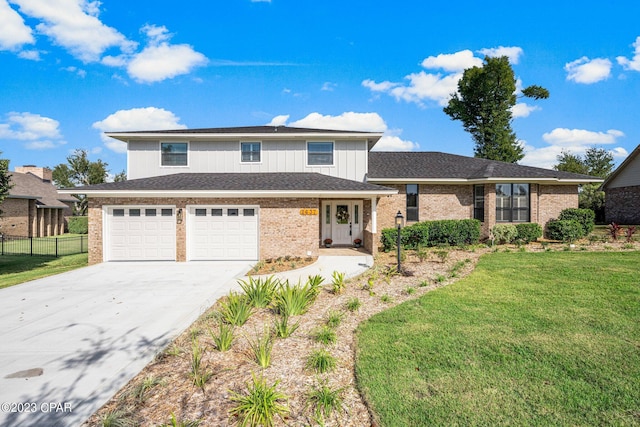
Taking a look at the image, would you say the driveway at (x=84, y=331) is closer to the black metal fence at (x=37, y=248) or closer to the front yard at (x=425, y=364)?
the front yard at (x=425, y=364)

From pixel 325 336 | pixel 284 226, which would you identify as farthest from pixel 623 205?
pixel 325 336

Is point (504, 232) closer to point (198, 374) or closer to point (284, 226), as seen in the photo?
point (284, 226)

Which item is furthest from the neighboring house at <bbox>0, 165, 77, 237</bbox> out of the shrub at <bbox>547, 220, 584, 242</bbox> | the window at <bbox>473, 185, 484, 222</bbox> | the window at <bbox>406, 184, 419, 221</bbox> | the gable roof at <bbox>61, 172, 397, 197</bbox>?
the shrub at <bbox>547, 220, 584, 242</bbox>

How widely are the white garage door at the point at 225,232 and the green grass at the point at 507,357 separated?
7681 millimetres

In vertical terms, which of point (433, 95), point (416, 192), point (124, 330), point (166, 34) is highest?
point (433, 95)

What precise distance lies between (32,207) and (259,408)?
34.6m

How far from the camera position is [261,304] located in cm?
686

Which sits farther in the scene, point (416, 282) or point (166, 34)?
point (166, 34)

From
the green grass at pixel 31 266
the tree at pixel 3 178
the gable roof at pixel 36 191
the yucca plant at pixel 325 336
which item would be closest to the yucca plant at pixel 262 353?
the yucca plant at pixel 325 336

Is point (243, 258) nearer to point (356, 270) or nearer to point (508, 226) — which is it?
point (356, 270)

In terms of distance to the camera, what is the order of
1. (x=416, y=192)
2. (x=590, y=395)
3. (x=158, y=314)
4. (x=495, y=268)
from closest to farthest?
(x=590, y=395) < (x=158, y=314) < (x=495, y=268) < (x=416, y=192)

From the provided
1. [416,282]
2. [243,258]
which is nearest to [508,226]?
[416,282]

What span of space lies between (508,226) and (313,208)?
Answer: 387 inches

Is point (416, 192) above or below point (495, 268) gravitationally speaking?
above
